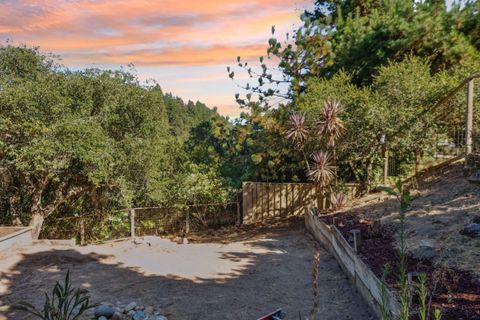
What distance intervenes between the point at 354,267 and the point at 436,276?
1734 millimetres

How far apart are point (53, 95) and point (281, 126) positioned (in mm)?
6806

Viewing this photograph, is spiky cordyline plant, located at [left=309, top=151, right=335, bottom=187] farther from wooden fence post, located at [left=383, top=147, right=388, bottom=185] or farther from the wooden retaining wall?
wooden fence post, located at [left=383, top=147, right=388, bottom=185]

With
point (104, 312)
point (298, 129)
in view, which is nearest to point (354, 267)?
point (104, 312)

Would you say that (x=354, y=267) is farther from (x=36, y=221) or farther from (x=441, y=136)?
(x=36, y=221)

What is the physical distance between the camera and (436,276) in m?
4.73

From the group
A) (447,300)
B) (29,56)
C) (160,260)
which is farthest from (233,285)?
(29,56)

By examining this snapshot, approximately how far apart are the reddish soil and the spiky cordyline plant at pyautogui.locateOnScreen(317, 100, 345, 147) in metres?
3.75

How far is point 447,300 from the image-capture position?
4.19 m

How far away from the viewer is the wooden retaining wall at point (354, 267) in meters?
4.63

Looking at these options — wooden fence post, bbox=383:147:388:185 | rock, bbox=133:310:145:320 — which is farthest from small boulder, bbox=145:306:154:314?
wooden fence post, bbox=383:147:388:185

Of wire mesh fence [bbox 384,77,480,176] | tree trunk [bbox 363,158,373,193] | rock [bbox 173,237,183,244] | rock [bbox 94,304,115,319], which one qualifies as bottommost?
rock [bbox 173,237,183,244]

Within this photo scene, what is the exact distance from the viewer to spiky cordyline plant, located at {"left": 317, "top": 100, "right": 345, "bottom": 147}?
10908 mm

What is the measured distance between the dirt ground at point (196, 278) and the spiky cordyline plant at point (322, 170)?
2.09 m

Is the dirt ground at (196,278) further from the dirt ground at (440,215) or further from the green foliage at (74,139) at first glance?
the green foliage at (74,139)
